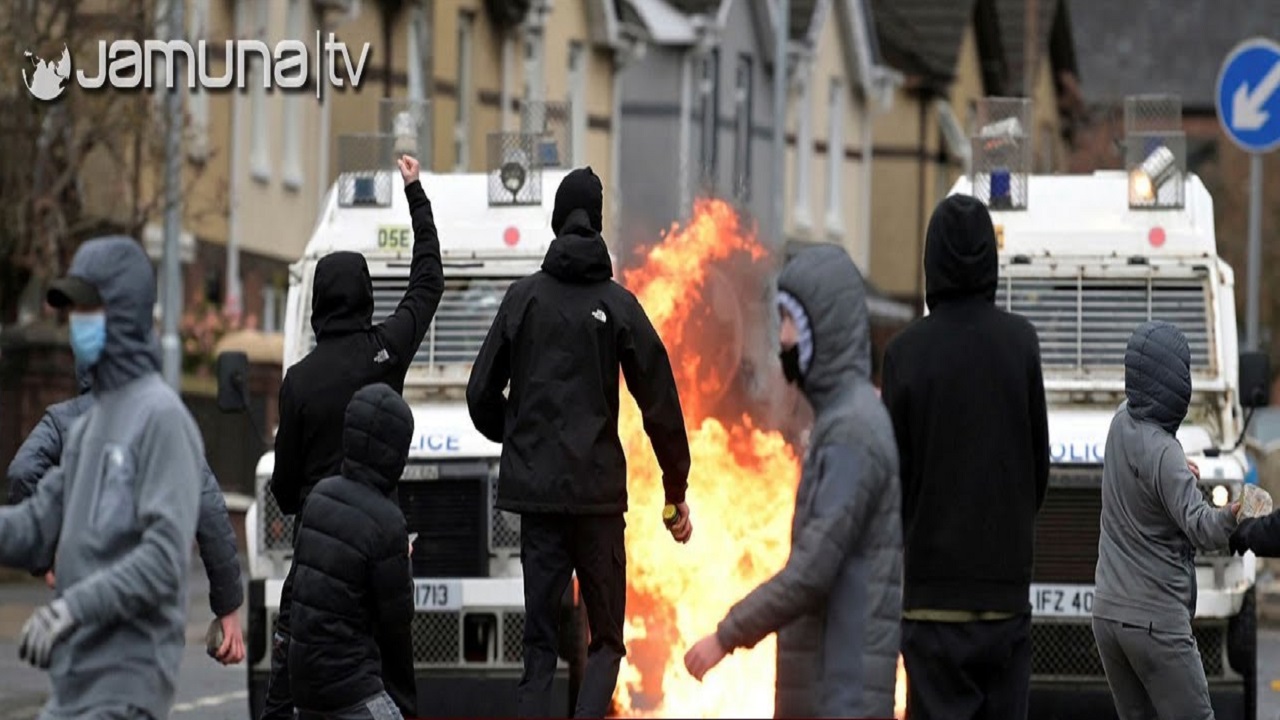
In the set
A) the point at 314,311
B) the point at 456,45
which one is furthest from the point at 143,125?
the point at 314,311

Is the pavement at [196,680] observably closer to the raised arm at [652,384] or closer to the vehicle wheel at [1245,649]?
the vehicle wheel at [1245,649]

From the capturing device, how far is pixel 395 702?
408 inches

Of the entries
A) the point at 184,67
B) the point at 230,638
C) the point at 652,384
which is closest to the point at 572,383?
the point at 652,384

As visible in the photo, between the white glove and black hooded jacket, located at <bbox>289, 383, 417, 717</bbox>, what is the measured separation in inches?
64.8

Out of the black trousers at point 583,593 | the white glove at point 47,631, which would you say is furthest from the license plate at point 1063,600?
the white glove at point 47,631

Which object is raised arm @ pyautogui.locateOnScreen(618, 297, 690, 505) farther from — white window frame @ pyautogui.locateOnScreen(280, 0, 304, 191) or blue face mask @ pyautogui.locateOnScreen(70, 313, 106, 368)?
Answer: white window frame @ pyautogui.locateOnScreen(280, 0, 304, 191)

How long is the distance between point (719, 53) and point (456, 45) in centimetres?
1002

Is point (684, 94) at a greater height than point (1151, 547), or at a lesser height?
greater

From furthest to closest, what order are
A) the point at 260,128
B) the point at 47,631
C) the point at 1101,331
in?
the point at 260,128, the point at 1101,331, the point at 47,631

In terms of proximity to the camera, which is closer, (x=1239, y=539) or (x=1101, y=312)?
(x=1239, y=539)

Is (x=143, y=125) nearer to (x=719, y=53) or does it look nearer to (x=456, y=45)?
(x=456, y=45)

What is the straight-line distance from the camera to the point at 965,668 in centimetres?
905

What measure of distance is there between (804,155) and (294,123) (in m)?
19.4

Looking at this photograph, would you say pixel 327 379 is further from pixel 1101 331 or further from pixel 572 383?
pixel 1101 331
